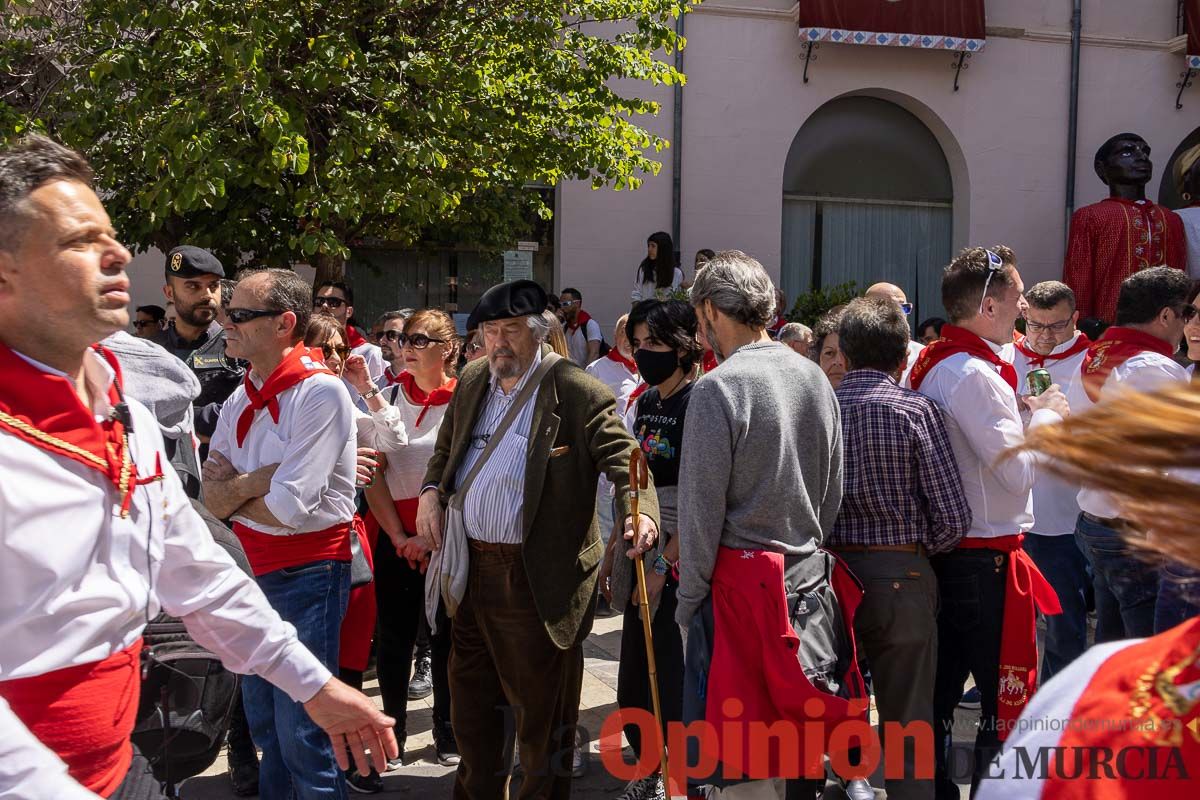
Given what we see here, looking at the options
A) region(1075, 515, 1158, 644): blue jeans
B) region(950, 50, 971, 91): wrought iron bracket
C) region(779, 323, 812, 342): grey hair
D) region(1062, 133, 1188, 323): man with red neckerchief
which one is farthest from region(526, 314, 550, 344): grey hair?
region(950, 50, 971, 91): wrought iron bracket

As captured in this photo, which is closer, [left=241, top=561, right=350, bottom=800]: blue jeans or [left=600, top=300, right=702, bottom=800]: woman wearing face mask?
[left=241, top=561, right=350, bottom=800]: blue jeans

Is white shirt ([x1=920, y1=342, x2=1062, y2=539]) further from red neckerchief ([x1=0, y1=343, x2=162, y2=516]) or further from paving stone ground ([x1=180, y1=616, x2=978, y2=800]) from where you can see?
red neckerchief ([x1=0, y1=343, x2=162, y2=516])

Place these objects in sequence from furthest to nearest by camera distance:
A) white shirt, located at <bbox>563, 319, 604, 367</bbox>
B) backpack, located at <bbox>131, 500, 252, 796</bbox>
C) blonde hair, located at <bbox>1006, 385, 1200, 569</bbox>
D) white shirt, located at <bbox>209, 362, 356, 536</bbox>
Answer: white shirt, located at <bbox>563, 319, 604, 367</bbox> < white shirt, located at <bbox>209, 362, 356, 536</bbox> < backpack, located at <bbox>131, 500, 252, 796</bbox> < blonde hair, located at <bbox>1006, 385, 1200, 569</bbox>

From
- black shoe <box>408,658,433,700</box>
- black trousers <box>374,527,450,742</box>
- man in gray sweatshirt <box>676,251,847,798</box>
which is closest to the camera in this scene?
man in gray sweatshirt <box>676,251,847,798</box>

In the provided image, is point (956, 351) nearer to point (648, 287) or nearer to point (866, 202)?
point (648, 287)

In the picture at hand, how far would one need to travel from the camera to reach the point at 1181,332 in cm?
462

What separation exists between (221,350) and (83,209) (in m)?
3.17

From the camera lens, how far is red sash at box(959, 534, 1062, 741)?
3932 millimetres

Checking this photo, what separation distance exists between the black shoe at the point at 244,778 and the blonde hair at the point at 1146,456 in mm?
4498

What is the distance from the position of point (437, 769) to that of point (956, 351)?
2.97m

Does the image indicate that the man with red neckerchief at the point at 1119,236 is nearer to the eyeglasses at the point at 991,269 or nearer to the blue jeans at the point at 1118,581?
the blue jeans at the point at 1118,581

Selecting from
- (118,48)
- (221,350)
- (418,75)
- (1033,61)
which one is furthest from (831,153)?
(221,350)

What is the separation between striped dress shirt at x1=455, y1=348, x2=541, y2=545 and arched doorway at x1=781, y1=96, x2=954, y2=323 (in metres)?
10.8

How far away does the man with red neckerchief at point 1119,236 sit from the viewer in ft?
30.3
